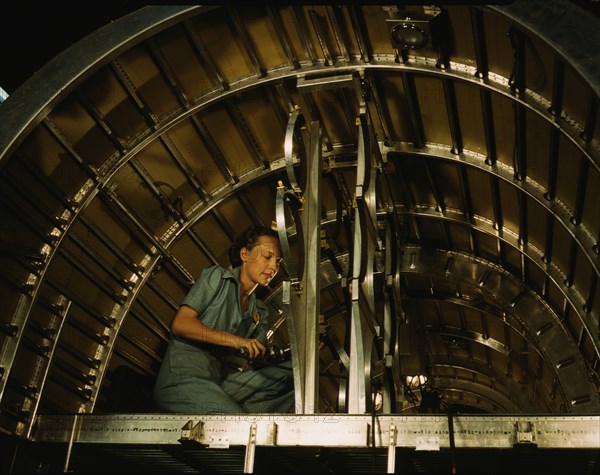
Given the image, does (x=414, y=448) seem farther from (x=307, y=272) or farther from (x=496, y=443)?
(x=307, y=272)

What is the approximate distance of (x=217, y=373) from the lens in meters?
6.52

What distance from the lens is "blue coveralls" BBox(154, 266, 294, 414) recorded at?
6035 mm

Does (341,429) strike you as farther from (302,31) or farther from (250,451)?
(302,31)

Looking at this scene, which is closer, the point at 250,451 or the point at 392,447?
the point at 392,447

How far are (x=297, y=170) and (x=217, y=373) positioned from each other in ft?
10.0

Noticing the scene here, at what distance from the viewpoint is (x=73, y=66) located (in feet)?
20.4

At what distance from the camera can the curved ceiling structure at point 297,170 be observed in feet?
19.7

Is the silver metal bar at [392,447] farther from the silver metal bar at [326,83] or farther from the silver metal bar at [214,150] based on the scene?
the silver metal bar at [214,150]

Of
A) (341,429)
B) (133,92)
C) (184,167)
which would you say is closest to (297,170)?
(184,167)

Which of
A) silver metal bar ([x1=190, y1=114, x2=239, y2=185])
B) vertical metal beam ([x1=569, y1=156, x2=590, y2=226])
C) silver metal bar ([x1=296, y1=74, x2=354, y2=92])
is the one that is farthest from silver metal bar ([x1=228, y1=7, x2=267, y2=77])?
vertical metal beam ([x1=569, y1=156, x2=590, y2=226])

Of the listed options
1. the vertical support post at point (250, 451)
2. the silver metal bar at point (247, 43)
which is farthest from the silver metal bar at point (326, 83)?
the vertical support post at point (250, 451)

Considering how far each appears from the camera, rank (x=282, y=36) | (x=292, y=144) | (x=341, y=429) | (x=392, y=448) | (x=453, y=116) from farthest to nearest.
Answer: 1. (x=453, y=116)
2. (x=282, y=36)
3. (x=292, y=144)
4. (x=341, y=429)
5. (x=392, y=448)

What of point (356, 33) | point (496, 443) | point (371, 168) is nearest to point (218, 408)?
point (496, 443)

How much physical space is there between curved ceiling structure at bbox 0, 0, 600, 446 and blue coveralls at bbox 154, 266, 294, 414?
0.72m
